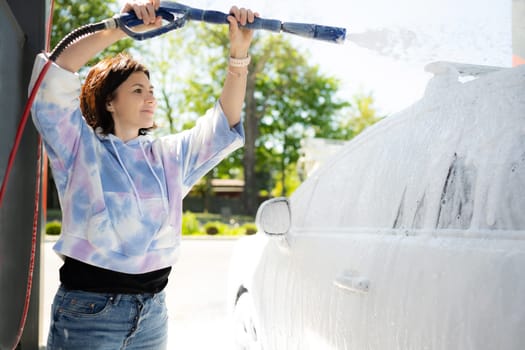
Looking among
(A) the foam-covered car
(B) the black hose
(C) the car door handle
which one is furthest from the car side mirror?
(B) the black hose

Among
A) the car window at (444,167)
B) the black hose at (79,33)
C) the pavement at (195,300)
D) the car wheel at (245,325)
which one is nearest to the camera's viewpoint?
the car window at (444,167)

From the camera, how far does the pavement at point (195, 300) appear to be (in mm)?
5777

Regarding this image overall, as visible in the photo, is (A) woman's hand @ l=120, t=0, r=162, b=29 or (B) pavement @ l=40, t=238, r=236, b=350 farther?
(B) pavement @ l=40, t=238, r=236, b=350

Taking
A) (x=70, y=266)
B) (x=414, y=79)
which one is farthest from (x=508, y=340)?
(x=414, y=79)

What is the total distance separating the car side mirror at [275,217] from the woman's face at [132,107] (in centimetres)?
88

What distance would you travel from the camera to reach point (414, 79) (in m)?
3.09

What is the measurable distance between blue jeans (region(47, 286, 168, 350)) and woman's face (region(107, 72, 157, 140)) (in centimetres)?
57

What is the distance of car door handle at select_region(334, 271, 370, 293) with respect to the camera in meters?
2.02

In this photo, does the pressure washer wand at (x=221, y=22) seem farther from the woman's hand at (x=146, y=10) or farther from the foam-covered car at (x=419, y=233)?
the foam-covered car at (x=419, y=233)

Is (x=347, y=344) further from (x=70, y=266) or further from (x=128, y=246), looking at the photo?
(x=70, y=266)

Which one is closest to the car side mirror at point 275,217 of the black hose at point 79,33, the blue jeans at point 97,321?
the blue jeans at point 97,321

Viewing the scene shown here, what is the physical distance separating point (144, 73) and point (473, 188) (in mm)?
1173

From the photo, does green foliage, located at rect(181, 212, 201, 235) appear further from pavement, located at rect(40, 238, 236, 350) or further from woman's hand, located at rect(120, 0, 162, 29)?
woman's hand, located at rect(120, 0, 162, 29)

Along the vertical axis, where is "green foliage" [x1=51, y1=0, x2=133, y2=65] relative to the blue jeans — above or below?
above
